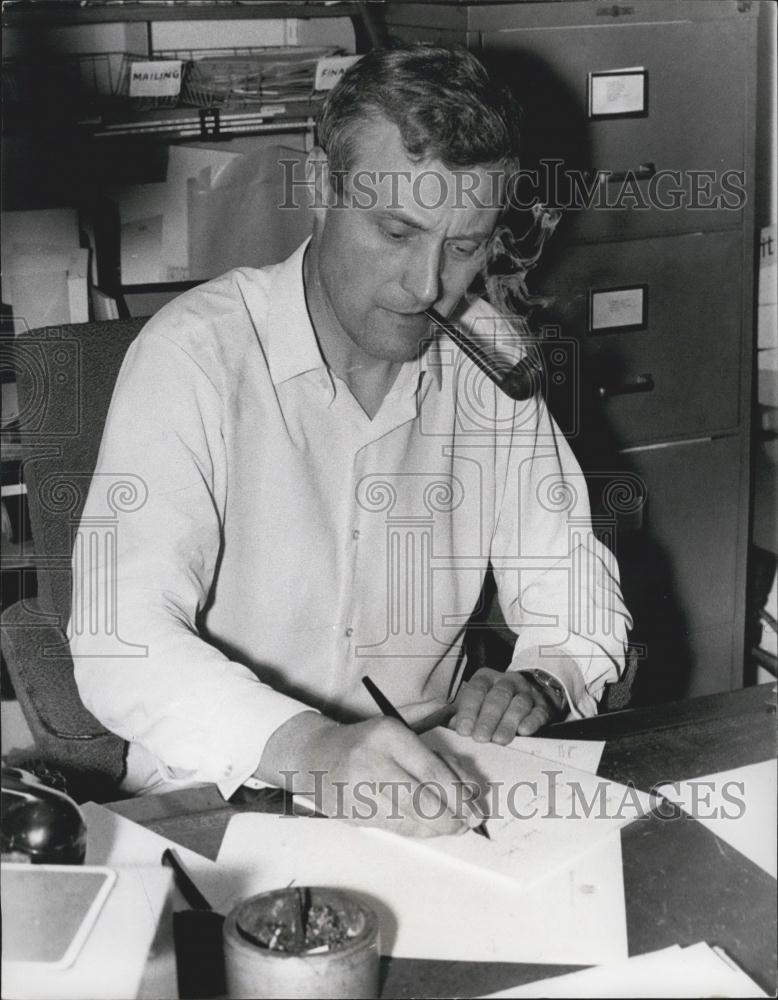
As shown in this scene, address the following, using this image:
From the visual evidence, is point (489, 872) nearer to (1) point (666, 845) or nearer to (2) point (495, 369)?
(1) point (666, 845)

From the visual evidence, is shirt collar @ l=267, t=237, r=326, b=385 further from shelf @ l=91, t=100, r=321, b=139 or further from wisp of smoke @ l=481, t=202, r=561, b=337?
shelf @ l=91, t=100, r=321, b=139

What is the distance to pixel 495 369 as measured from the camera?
153 cm

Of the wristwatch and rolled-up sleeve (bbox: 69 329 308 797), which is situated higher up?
rolled-up sleeve (bbox: 69 329 308 797)

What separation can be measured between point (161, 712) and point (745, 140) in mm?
1734

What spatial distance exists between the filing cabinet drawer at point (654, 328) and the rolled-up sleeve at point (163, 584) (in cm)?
101

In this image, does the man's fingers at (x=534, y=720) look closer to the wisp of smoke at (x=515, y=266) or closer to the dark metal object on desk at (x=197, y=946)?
the dark metal object on desk at (x=197, y=946)

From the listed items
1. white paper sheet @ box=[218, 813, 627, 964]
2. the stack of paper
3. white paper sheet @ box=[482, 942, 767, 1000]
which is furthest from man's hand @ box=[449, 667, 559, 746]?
white paper sheet @ box=[482, 942, 767, 1000]

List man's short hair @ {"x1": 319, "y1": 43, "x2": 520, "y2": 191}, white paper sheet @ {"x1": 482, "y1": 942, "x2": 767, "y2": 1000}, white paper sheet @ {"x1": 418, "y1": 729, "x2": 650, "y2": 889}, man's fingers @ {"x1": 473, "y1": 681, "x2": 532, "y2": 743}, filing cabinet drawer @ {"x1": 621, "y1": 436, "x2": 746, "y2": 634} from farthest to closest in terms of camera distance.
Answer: filing cabinet drawer @ {"x1": 621, "y1": 436, "x2": 746, "y2": 634}, man's short hair @ {"x1": 319, "y1": 43, "x2": 520, "y2": 191}, man's fingers @ {"x1": 473, "y1": 681, "x2": 532, "y2": 743}, white paper sheet @ {"x1": 418, "y1": 729, "x2": 650, "y2": 889}, white paper sheet @ {"x1": 482, "y1": 942, "x2": 767, "y2": 1000}

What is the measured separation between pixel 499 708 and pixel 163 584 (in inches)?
14.7

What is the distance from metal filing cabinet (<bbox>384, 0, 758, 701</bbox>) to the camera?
6.66 ft

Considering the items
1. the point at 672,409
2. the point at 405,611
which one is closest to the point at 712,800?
the point at 405,611

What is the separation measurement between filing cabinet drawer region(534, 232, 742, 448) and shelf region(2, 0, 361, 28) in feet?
2.17

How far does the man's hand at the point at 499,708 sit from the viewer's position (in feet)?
3.57

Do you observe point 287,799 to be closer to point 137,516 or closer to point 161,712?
point 161,712
